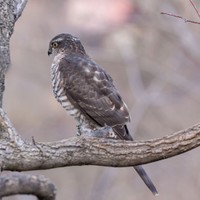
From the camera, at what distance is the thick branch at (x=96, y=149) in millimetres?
4406

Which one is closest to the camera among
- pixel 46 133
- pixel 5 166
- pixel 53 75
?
pixel 5 166

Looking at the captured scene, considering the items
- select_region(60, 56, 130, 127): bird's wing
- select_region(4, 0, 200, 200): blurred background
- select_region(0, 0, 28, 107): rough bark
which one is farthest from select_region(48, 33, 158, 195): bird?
select_region(4, 0, 200, 200): blurred background

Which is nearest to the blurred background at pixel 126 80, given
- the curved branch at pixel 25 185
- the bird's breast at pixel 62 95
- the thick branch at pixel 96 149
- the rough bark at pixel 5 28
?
the bird's breast at pixel 62 95

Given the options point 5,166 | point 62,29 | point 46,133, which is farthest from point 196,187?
point 5,166

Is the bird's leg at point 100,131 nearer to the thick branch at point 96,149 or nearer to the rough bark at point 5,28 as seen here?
the thick branch at point 96,149

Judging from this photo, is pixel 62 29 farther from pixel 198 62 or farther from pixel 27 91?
pixel 198 62

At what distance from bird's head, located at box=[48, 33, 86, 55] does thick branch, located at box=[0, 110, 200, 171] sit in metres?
2.28

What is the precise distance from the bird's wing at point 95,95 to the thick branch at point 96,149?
140 cm

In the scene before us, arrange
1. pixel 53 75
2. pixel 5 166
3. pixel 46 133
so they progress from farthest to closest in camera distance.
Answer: pixel 46 133, pixel 53 75, pixel 5 166

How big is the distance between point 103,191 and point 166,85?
3529mm

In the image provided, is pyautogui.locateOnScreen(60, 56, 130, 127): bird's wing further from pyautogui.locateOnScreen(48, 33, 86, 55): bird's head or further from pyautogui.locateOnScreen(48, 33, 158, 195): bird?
pyautogui.locateOnScreen(48, 33, 86, 55): bird's head

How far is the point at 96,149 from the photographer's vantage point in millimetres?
4500

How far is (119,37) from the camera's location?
1190 centimetres

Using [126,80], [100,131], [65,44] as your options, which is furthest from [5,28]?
[126,80]
